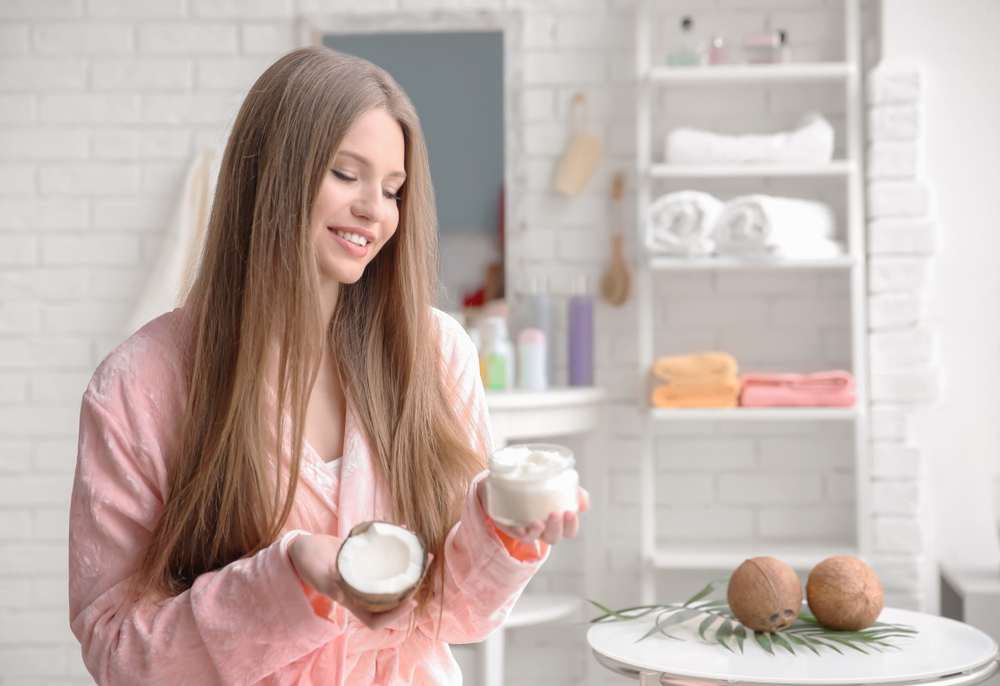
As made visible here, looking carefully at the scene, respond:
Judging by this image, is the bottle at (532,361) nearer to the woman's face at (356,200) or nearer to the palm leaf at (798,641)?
the palm leaf at (798,641)

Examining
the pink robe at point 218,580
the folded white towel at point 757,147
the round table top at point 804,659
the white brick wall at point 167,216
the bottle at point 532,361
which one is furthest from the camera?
the white brick wall at point 167,216

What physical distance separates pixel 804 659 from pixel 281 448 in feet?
2.88

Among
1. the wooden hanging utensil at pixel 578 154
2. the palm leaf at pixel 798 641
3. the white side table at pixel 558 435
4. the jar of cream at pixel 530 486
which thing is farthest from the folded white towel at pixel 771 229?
the jar of cream at pixel 530 486

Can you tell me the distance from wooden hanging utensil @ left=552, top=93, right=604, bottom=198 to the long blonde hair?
153cm

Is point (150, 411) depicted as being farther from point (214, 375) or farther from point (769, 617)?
point (769, 617)

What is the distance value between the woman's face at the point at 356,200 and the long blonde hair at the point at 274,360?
0.06 ft

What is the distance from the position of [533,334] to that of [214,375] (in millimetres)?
1545

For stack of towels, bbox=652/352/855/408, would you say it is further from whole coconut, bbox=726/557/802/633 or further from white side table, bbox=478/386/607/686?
whole coconut, bbox=726/557/802/633

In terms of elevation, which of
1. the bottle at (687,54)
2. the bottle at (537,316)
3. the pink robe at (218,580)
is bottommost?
the pink robe at (218,580)

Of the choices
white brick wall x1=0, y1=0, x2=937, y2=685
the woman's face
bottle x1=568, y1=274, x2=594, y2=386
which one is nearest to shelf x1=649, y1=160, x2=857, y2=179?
white brick wall x1=0, y1=0, x2=937, y2=685

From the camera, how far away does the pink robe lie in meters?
0.90

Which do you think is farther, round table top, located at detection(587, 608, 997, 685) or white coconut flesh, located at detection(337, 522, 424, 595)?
round table top, located at detection(587, 608, 997, 685)

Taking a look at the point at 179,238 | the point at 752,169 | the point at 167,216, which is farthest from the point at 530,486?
the point at 167,216

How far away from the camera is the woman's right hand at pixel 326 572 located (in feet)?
2.52
